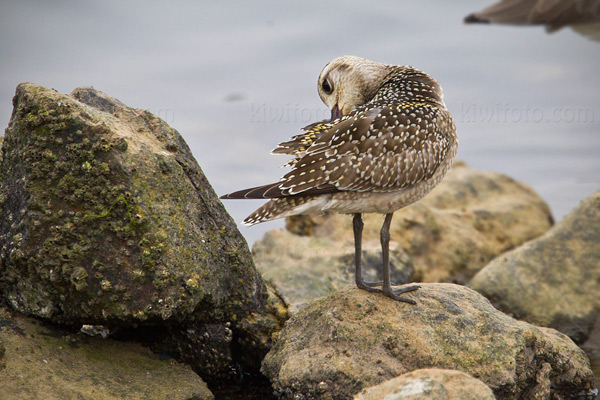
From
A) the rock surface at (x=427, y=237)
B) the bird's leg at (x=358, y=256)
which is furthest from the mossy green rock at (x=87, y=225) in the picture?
the rock surface at (x=427, y=237)

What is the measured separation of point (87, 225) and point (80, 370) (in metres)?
1.19

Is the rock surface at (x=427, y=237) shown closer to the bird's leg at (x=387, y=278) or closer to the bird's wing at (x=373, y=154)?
the bird's leg at (x=387, y=278)

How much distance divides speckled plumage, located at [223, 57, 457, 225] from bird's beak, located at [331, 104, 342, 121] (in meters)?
0.57

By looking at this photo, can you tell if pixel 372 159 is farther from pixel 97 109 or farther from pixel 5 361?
pixel 5 361

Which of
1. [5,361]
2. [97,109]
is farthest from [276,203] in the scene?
[5,361]

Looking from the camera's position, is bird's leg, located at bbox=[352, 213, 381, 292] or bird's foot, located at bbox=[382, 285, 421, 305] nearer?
bird's foot, located at bbox=[382, 285, 421, 305]

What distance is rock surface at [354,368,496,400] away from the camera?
15.6 feet

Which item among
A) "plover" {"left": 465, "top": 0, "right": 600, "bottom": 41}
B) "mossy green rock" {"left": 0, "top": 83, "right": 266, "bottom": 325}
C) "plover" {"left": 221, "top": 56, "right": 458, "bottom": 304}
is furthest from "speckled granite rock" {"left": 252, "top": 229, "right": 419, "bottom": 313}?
"plover" {"left": 465, "top": 0, "right": 600, "bottom": 41}

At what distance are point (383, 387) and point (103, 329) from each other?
8.72ft

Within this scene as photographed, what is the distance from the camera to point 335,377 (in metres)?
5.72

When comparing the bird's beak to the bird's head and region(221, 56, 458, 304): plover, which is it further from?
region(221, 56, 458, 304): plover

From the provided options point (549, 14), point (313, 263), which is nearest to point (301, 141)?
point (313, 263)

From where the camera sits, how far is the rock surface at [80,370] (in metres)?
5.31

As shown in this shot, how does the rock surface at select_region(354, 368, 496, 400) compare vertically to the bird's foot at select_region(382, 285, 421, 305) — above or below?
below
